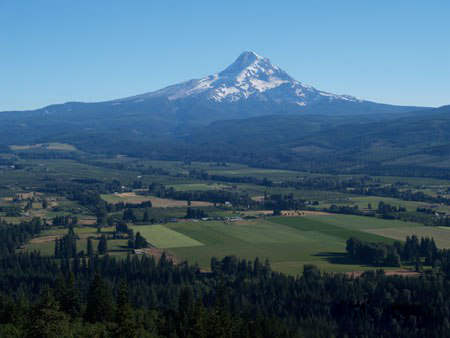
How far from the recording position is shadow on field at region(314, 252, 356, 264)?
322ft

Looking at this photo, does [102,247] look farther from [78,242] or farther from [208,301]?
[208,301]

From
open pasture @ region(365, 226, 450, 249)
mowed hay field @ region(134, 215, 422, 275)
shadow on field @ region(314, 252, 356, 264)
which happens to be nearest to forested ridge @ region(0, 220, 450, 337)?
shadow on field @ region(314, 252, 356, 264)

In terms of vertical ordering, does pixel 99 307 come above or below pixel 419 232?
below

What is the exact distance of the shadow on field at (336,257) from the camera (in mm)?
98062

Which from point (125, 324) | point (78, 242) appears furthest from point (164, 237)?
point (125, 324)

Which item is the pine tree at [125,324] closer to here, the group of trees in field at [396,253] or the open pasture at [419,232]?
the group of trees in field at [396,253]

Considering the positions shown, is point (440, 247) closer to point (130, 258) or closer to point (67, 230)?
point (130, 258)

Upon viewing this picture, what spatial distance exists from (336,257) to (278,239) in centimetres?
1714

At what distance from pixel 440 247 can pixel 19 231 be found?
237ft

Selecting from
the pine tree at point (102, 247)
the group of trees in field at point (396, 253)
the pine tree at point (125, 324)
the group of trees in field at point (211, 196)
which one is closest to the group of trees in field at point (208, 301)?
the pine tree at point (125, 324)

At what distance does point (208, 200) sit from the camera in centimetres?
17388

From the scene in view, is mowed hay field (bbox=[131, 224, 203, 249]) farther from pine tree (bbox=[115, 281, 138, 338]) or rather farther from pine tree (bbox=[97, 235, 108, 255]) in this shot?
pine tree (bbox=[115, 281, 138, 338])

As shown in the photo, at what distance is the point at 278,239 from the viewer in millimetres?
116562

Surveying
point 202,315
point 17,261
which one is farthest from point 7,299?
point 17,261
